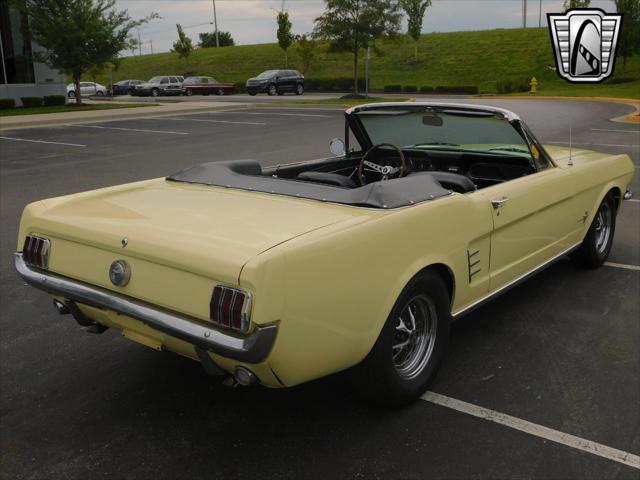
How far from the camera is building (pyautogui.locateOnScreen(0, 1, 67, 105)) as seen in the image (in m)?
26.6

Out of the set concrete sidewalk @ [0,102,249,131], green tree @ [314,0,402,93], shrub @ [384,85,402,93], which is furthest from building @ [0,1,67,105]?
shrub @ [384,85,402,93]

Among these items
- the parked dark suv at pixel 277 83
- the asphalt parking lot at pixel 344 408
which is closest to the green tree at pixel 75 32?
the parked dark suv at pixel 277 83

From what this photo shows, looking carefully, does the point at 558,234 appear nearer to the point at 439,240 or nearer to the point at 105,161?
the point at 439,240

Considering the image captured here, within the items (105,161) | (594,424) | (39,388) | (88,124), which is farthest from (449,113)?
(88,124)

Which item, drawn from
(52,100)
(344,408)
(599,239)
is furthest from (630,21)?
(344,408)

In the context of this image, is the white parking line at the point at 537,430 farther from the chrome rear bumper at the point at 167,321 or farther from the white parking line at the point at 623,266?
the white parking line at the point at 623,266

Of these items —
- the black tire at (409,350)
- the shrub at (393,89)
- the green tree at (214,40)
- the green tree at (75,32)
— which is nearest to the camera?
the black tire at (409,350)

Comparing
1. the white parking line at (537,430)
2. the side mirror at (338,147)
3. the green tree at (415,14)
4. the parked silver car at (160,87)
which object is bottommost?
the white parking line at (537,430)

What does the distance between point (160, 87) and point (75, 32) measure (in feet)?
55.3

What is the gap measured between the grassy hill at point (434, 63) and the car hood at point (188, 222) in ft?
116

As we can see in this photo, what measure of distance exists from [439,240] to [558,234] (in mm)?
1620

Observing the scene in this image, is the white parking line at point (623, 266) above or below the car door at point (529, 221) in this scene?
below

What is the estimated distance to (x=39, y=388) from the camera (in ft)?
11.1

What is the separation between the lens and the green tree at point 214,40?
296ft
